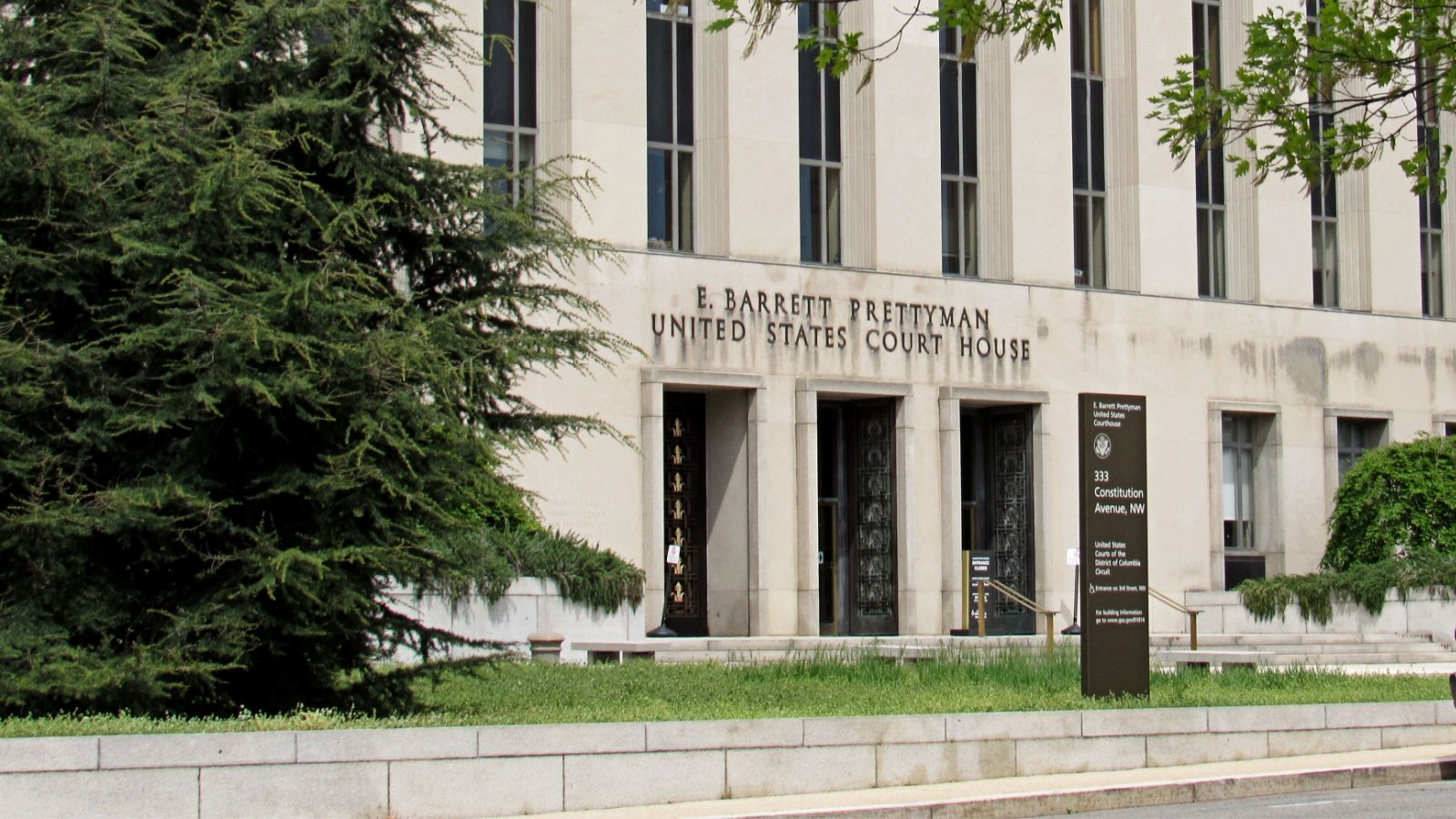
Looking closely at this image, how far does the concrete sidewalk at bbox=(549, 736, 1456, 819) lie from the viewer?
1305 centimetres

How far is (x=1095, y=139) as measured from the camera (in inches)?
1560

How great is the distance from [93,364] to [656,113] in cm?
2076

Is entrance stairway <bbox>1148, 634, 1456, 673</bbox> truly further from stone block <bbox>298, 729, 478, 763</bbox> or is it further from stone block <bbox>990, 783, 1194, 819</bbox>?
stone block <bbox>298, 729, 478, 763</bbox>

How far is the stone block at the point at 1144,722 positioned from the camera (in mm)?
15586

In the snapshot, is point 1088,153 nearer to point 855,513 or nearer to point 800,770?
point 855,513

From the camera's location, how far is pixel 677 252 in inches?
1336

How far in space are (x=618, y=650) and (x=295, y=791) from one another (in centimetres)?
1387

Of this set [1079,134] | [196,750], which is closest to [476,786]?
[196,750]

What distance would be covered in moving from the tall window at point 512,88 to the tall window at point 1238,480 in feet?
53.2

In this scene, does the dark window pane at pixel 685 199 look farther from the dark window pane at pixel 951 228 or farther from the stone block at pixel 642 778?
the stone block at pixel 642 778

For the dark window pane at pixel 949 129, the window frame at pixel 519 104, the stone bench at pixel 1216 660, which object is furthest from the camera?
the dark window pane at pixel 949 129

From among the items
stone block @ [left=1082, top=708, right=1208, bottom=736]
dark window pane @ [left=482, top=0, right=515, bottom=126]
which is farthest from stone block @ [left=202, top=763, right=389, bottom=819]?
dark window pane @ [left=482, top=0, right=515, bottom=126]

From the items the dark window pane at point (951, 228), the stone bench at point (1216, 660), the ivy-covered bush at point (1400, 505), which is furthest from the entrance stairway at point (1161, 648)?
the dark window pane at point (951, 228)

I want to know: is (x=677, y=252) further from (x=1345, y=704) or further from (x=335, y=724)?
(x=335, y=724)
